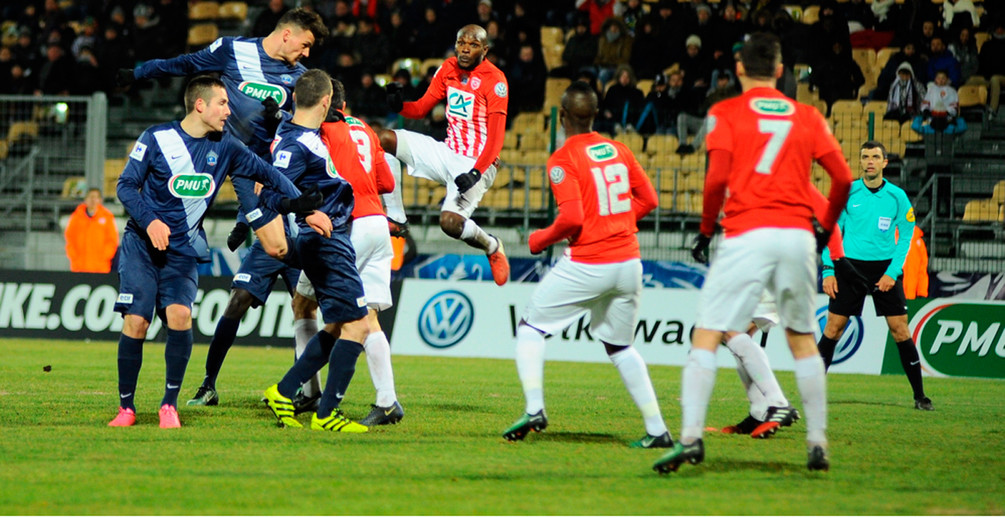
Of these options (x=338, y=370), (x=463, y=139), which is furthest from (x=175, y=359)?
(x=463, y=139)

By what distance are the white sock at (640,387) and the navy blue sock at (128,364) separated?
10.5 feet

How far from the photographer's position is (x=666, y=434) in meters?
7.21

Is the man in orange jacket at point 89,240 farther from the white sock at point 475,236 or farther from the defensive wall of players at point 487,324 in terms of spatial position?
the white sock at point 475,236

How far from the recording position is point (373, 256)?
27.4 feet

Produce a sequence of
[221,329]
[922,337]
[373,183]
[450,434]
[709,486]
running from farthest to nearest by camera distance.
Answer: [922,337], [221,329], [373,183], [450,434], [709,486]

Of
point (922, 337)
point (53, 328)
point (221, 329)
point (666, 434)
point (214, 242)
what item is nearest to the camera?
point (666, 434)

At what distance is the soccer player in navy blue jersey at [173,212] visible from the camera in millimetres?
7711

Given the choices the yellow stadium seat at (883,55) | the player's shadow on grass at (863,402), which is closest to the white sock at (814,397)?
the player's shadow on grass at (863,402)

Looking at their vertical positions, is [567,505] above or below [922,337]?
above

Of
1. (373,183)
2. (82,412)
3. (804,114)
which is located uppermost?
(804,114)

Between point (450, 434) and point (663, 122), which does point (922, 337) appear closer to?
point (663, 122)

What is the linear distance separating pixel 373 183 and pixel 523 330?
178 cm

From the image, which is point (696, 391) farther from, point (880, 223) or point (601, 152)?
point (880, 223)

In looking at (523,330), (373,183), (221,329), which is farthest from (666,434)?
(221,329)
